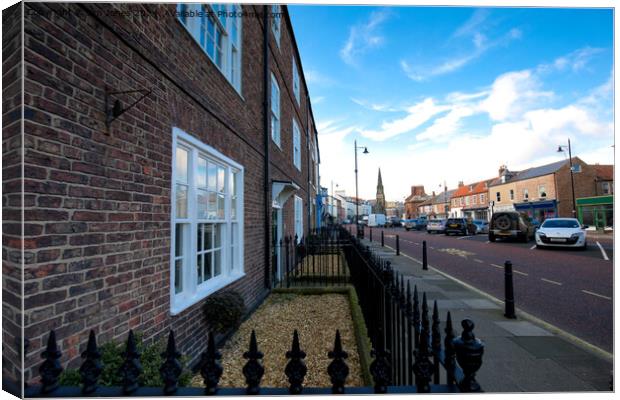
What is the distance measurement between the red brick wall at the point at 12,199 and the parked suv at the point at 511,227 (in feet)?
72.7

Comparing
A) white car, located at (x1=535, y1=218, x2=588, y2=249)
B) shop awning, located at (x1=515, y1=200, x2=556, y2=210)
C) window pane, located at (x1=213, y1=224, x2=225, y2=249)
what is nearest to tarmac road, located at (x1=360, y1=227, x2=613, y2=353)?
white car, located at (x1=535, y1=218, x2=588, y2=249)

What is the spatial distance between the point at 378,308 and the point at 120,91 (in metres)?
3.26

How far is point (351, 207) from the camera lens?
11400 cm

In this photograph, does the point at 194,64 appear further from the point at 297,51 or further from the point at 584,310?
the point at 297,51

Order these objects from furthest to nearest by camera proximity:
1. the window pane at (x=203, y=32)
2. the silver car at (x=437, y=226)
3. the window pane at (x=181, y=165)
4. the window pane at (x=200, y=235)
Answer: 1. the silver car at (x=437, y=226)
2. the window pane at (x=203, y=32)
3. the window pane at (x=200, y=235)
4. the window pane at (x=181, y=165)

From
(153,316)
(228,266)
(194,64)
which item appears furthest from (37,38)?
(228,266)

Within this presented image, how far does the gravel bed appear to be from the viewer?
3.24 m

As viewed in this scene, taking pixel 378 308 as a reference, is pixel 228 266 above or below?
above

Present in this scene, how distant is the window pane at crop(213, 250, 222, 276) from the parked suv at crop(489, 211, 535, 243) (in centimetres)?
1981

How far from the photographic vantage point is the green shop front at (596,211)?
25.2 metres

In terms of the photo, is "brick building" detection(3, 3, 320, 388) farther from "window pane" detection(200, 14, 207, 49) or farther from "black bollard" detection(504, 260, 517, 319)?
"black bollard" detection(504, 260, 517, 319)

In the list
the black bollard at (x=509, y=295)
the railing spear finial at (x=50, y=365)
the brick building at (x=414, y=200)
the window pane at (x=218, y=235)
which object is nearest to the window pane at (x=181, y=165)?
the window pane at (x=218, y=235)

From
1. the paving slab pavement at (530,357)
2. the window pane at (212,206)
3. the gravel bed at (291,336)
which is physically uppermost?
the window pane at (212,206)

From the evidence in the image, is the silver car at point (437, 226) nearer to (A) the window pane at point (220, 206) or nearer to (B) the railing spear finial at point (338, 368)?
(A) the window pane at point (220, 206)
